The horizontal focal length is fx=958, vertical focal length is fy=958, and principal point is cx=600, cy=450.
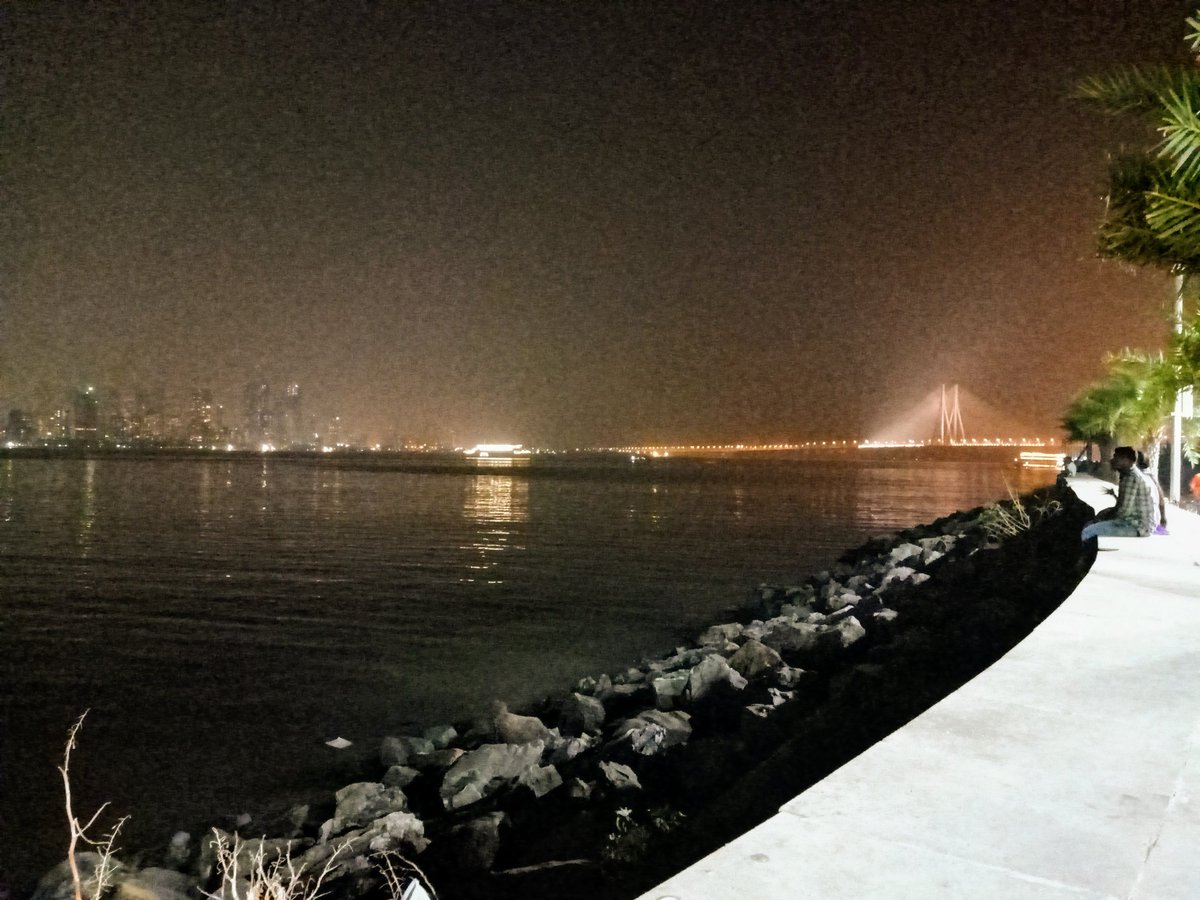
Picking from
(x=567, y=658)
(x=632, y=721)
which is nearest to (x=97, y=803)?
(x=632, y=721)

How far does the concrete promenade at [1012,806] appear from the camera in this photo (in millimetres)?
2912

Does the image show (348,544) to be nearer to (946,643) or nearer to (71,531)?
(71,531)

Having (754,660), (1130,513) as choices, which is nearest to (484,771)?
(754,660)

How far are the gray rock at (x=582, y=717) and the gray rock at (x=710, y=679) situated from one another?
0.94m

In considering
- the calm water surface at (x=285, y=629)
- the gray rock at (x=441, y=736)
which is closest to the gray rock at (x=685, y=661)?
the calm water surface at (x=285, y=629)

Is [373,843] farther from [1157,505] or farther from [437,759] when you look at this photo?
[1157,505]

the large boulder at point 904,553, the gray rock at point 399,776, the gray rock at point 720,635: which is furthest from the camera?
the large boulder at point 904,553

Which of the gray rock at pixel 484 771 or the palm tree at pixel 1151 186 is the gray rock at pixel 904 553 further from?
the palm tree at pixel 1151 186

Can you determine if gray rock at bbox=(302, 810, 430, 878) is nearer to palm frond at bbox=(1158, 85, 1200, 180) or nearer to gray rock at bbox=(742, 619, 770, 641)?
palm frond at bbox=(1158, 85, 1200, 180)

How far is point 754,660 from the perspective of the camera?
1021cm

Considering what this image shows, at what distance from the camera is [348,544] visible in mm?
28953

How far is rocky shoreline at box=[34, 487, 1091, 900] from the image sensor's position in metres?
5.91

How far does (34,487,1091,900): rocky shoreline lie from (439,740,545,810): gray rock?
0.04ft

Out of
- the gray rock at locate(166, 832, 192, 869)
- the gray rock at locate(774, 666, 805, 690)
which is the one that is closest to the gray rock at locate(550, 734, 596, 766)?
the gray rock at locate(774, 666, 805, 690)
